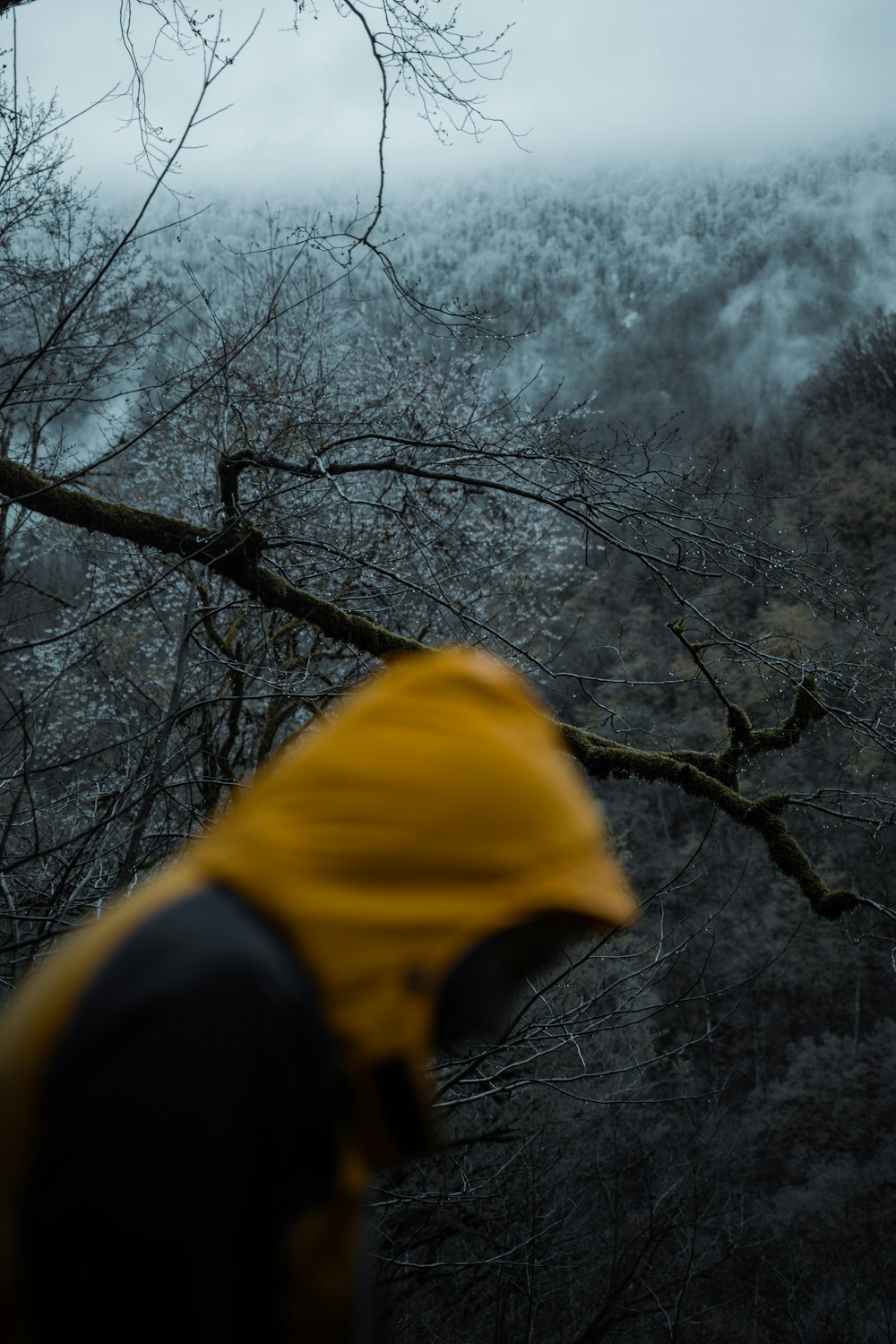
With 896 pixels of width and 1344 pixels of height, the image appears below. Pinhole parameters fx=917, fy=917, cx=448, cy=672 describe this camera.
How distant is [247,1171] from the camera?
611 millimetres

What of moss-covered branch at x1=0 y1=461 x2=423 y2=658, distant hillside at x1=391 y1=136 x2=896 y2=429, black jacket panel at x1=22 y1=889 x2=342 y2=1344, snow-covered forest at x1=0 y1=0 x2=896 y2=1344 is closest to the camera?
black jacket panel at x1=22 y1=889 x2=342 y2=1344

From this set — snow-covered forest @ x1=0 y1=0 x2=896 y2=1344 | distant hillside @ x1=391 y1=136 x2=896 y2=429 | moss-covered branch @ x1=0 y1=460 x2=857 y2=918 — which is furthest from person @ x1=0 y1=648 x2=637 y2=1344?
distant hillside @ x1=391 y1=136 x2=896 y2=429

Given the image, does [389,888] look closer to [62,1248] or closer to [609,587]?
[62,1248]

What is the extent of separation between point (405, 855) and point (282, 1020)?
15cm

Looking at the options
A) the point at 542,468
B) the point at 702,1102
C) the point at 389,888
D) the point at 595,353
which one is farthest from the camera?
the point at 595,353

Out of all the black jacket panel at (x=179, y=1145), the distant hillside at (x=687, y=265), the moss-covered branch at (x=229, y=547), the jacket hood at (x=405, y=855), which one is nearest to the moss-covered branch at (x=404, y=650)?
the moss-covered branch at (x=229, y=547)

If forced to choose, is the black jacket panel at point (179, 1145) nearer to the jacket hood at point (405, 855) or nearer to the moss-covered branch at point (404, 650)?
the jacket hood at point (405, 855)

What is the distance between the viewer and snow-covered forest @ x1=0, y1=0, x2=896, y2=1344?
12.1 feet

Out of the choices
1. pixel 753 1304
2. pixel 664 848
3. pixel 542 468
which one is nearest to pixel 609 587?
pixel 664 848

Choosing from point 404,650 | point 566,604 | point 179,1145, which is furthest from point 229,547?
point 566,604

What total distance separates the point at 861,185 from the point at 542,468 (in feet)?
127

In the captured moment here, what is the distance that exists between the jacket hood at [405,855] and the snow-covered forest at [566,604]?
1.67 metres

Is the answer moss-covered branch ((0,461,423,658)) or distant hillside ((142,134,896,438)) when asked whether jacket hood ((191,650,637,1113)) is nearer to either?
moss-covered branch ((0,461,423,658))

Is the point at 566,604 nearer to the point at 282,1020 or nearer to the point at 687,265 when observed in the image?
the point at 282,1020
